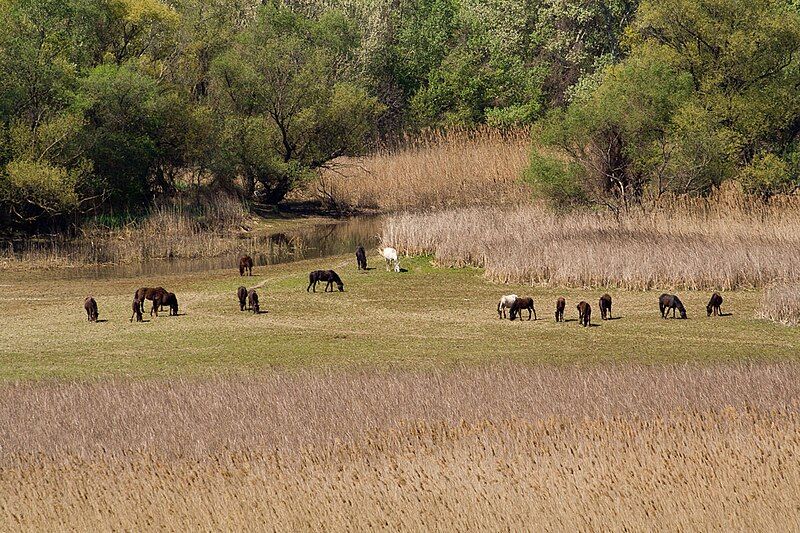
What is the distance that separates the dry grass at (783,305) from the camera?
2438cm

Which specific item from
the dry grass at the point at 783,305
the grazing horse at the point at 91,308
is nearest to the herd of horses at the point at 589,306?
the dry grass at the point at 783,305

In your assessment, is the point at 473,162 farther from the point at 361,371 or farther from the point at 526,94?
the point at 361,371

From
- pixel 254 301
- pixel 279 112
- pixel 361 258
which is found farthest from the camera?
pixel 279 112

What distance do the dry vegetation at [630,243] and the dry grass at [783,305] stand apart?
3.74 metres

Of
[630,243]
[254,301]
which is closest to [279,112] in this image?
[630,243]

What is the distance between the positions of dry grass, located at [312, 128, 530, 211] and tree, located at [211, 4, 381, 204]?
8.82ft

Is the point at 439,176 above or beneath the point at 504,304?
above

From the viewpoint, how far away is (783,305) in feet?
80.8

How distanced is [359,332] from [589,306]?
16.4 ft

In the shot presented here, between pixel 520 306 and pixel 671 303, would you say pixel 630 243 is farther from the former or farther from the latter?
pixel 520 306

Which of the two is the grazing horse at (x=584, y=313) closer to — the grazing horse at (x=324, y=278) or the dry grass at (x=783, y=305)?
the dry grass at (x=783, y=305)

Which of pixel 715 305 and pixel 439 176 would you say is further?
pixel 439 176

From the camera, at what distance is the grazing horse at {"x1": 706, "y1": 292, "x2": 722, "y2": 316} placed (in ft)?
83.3

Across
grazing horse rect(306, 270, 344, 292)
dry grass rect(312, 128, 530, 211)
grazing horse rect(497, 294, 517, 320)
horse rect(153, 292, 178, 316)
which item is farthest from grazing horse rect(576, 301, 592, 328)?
dry grass rect(312, 128, 530, 211)
